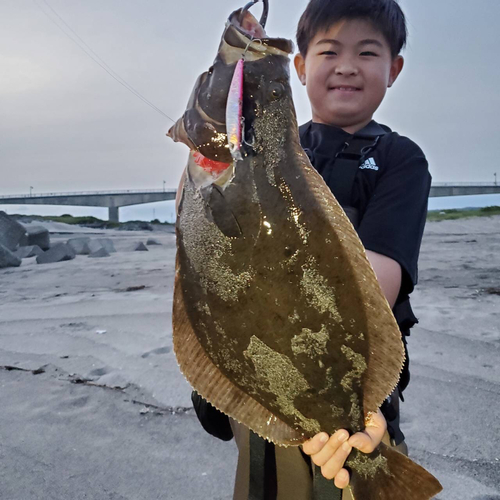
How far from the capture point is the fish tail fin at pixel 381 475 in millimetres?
1463

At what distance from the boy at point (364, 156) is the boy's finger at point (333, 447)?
31cm

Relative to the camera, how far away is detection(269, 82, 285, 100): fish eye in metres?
1.33

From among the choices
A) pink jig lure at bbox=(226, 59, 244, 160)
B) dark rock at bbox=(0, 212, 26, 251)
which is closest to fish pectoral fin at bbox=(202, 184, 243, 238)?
pink jig lure at bbox=(226, 59, 244, 160)

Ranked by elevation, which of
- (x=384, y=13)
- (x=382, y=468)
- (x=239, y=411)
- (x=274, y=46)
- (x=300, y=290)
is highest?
(x=384, y=13)

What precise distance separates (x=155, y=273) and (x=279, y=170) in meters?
7.21

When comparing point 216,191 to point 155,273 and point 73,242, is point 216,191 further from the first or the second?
point 73,242

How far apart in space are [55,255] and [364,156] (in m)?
9.71

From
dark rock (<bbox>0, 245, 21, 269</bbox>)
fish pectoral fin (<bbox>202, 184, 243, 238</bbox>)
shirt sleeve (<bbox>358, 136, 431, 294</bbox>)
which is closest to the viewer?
fish pectoral fin (<bbox>202, 184, 243, 238</bbox>)

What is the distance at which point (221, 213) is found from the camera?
1.40 meters

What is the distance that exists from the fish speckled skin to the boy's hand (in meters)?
0.03

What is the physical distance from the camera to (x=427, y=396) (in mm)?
3250

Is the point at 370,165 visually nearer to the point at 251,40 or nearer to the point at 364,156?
the point at 364,156

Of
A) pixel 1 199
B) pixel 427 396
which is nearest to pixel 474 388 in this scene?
pixel 427 396

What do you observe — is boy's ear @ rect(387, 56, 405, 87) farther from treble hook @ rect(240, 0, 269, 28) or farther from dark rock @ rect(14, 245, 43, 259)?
dark rock @ rect(14, 245, 43, 259)
